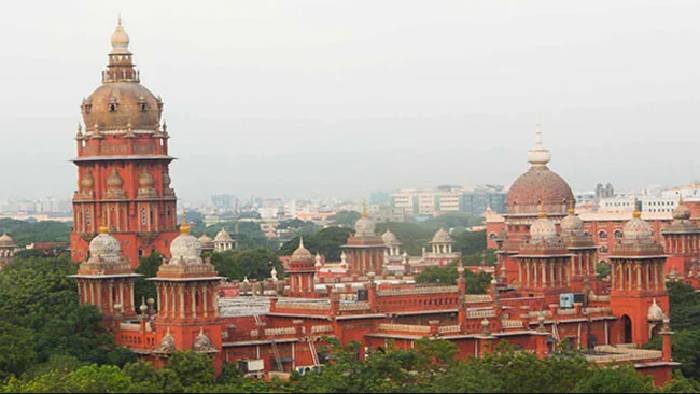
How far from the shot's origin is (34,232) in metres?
156

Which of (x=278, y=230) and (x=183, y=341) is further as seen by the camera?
(x=278, y=230)

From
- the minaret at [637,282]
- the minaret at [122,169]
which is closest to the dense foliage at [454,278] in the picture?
the minaret at [637,282]

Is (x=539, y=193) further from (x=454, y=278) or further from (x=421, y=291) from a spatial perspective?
(x=421, y=291)

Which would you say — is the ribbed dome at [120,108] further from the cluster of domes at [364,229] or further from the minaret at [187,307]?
the cluster of domes at [364,229]

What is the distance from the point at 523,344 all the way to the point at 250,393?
17555 millimetres

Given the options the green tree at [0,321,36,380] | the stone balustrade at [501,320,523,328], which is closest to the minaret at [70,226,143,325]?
the green tree at [0,321,36,380]

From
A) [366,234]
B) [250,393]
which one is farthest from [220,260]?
[250,393]

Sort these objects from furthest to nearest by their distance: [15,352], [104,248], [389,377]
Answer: [104,248] → [15,352] → [389,377]

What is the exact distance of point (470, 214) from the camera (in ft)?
603

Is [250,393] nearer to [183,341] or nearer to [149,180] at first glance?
[183,341]

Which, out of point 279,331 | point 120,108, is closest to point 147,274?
point 120,108

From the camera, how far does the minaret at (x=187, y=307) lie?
195ft

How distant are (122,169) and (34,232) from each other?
78.6 metres

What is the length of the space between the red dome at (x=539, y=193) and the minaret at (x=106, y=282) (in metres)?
33.4
